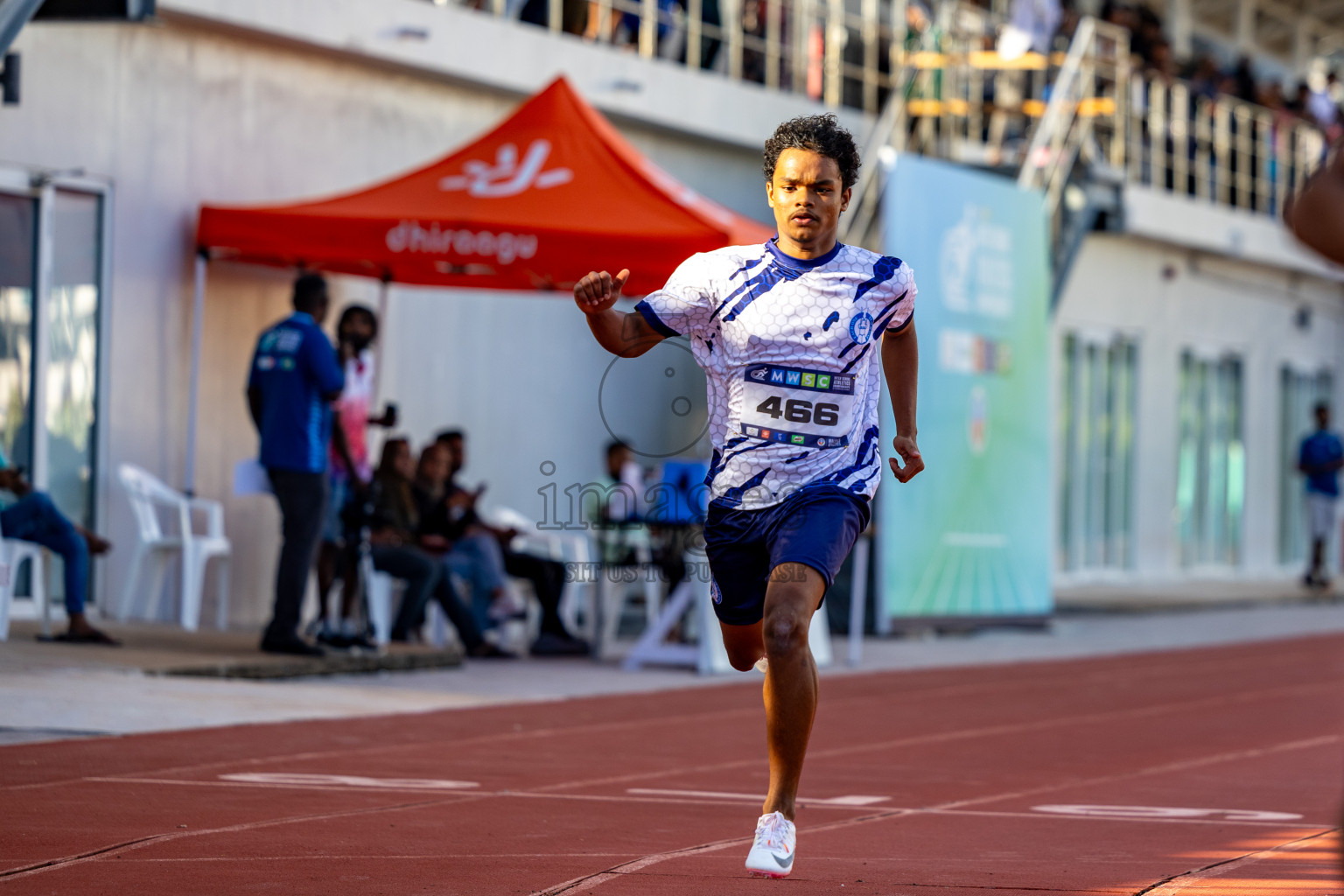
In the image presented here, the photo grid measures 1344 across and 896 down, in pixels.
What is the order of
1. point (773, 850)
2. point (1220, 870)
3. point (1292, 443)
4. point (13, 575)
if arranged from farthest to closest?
point (1292, 443) < point (13, 575) < point (1220, 870) < point (773, 850)

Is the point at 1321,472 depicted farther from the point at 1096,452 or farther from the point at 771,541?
the point at 771,541

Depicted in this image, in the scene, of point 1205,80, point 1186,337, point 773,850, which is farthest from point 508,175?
point 1205,80

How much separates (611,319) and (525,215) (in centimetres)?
709

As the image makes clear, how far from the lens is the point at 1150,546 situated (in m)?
26.6

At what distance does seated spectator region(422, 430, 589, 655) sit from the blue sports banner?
9.04 feet

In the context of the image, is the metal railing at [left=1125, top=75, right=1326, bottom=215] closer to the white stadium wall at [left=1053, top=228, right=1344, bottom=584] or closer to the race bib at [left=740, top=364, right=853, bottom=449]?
the white stadium wall at [left=1053, top=228, right=1344, bottom=584]

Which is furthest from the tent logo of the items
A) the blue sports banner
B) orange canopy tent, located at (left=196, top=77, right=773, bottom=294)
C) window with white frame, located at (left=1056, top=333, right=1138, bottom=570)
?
window with white frame, located at (left=1056, top=333, right=1138, bottom=570)

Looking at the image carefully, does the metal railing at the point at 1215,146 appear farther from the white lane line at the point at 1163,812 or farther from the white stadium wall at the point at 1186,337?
the white lane line at the point at 1163,812

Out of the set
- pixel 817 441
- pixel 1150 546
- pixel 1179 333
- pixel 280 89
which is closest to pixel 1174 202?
pixel 1179 333

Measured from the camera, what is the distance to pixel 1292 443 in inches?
1210

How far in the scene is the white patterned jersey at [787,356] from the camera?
5.04 metres

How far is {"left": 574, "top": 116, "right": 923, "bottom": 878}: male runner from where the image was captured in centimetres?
498

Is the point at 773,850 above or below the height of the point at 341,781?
above

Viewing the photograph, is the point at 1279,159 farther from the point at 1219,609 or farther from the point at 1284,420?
the point at 1219,609
